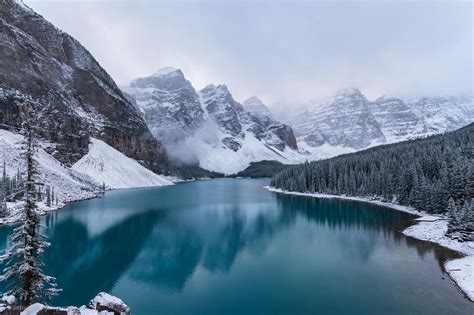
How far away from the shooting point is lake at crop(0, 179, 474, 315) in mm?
29953

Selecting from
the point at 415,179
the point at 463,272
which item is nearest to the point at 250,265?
the point at 463,272

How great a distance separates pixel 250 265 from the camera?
4281 centimetres

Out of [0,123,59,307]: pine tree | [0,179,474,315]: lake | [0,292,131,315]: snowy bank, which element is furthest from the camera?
[0,179,474,315]: lake

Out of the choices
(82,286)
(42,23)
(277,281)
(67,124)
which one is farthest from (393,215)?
(42,23)

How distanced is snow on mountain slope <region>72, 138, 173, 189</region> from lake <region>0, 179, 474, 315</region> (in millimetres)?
82861

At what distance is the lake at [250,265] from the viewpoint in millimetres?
29953

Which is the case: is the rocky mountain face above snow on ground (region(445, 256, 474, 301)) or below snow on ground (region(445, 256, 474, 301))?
above

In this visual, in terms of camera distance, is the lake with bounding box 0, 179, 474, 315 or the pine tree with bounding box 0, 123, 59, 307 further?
the lake with bounding box 0, 179, 474, 315

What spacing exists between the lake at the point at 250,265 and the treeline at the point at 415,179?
8.24 metres

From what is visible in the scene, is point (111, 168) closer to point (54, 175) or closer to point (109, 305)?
point (54, 175)

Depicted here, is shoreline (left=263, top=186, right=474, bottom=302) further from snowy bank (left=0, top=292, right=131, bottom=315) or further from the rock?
snowy bank (left=0, top=292, right=131, bottom=315)

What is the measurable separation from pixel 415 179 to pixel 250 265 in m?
60.8

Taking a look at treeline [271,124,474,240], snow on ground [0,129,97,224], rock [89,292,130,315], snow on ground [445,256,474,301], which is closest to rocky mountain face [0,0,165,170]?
snow on ground [0,129,97,224]

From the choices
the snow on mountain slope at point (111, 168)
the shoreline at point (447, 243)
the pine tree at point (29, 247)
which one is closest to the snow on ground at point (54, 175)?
the snow on mountain slope at point (111, 168)
